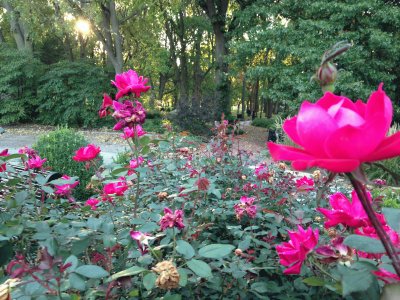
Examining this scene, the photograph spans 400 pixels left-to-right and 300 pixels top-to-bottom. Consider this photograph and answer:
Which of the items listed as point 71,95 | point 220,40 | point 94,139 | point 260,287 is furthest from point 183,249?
point 71,95

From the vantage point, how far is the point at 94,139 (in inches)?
421

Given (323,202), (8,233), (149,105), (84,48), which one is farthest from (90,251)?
(84,48)

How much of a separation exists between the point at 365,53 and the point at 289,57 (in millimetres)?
1984

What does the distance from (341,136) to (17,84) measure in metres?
14.6

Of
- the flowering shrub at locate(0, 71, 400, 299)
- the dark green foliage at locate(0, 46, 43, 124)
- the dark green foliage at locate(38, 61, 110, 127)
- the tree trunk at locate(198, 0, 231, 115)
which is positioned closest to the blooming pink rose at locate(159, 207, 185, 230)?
the flowering shrub at locate(0, 71, 400, 299)

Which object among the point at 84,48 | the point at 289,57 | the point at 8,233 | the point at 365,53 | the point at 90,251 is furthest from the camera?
the point at 84,48

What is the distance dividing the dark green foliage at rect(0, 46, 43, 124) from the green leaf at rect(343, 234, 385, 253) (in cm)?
1393

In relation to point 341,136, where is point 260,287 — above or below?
below

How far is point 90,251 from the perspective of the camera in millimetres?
1068

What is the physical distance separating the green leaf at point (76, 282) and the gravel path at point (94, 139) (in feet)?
25.9

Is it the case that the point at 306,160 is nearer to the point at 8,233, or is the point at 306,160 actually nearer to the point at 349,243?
the point at 349,243

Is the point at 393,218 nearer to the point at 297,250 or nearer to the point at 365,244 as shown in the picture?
the point at 365,244

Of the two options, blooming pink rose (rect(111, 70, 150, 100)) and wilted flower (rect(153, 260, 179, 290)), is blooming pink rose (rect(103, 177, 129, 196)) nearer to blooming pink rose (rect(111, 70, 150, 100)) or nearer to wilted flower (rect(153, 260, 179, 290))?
blooming pink rose (rect(111, 70, 150, 100))

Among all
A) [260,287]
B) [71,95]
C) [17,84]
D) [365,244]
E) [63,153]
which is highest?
[17,84]
